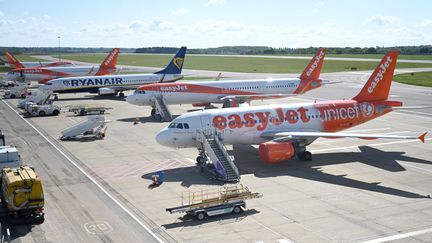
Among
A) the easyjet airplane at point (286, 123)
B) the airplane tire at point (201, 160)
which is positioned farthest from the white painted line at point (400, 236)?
the airplane tire at point (201, 160)

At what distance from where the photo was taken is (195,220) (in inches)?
998

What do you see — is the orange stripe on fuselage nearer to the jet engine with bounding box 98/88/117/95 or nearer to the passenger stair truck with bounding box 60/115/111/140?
the passenger stair truck with bounding box 60/115/111/140

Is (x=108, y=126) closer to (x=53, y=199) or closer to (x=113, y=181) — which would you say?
(x=113, y=181)

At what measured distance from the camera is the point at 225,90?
6612 cm

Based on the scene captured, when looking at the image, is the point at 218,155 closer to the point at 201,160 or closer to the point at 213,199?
the point at 201,160

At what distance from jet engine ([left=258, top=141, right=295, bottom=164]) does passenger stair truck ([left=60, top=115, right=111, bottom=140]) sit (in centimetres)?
2080

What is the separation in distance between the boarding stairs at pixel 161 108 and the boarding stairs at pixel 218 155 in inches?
915

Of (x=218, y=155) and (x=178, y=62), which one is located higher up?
(x=178, y=62)

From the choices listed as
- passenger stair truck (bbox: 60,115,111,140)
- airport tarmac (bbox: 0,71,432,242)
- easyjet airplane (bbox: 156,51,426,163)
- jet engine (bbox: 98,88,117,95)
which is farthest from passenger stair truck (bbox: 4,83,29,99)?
easyjet airplane (bbox: 156,51,426,163)

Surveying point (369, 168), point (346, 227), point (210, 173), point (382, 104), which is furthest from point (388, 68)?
point (346, 227)

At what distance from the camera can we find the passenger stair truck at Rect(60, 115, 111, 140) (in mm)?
48750

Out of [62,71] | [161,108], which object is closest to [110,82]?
[62,71]

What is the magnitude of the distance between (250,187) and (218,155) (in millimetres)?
4168

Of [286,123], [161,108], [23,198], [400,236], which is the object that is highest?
[286,123]
